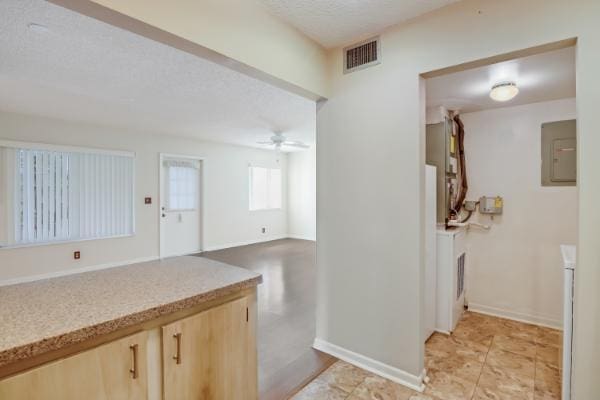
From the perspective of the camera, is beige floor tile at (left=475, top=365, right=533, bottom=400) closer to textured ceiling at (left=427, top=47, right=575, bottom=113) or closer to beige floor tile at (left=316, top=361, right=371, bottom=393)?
beige floor tile at (left=316, top=361, right=371, bottom=393)

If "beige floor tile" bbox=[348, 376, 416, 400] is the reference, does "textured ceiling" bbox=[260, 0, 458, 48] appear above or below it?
above

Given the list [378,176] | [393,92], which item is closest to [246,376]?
[378,176]

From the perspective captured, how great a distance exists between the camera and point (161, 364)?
1157 millimetres

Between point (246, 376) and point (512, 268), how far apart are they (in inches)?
121

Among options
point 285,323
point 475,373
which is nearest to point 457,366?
point 475,373

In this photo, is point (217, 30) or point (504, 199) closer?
point (217, 30)

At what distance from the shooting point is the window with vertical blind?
4.02 m

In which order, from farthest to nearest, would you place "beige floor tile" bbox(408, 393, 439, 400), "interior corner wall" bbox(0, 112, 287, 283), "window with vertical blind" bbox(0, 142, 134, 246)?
"interior corner wall" bbox(0, 112, 287, 283) → "window with vertical blind" bbox(0, 142, 134, 246) → "beige floor tile" bbox(408, 393, 439, 400)

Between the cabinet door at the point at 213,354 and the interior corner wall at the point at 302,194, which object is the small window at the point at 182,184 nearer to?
the interior corner wall at the point at 302,194

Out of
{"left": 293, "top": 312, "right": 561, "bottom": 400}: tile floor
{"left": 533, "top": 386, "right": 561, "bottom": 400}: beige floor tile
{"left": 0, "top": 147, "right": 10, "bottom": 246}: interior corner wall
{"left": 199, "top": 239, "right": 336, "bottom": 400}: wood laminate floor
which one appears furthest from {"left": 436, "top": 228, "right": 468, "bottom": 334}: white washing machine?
{"left": 0, "top": 147, "right": 10, "bottom": 246}: interior corner wall

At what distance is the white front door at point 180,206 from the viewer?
5699 millimetres

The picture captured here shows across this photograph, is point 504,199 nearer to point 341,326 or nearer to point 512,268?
point 512,268

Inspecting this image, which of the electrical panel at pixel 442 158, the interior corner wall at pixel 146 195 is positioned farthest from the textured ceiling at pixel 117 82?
the electrical panel at pixel 442 158

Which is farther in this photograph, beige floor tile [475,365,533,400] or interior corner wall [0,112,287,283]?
interior corner wall [0,112,287,283]
